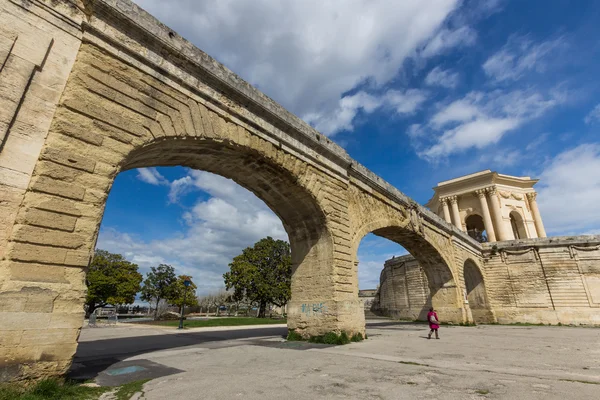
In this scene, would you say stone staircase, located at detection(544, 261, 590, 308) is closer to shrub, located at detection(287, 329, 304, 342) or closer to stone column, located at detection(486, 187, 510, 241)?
stone column, located at detection(486, 187, 510, 241)

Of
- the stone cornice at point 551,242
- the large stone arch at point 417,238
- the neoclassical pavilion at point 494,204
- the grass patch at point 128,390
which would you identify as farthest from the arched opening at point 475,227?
the grass patch at point 128,390

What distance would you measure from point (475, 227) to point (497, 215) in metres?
5.68

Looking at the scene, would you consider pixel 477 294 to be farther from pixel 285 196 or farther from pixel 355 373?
pixel 355 373

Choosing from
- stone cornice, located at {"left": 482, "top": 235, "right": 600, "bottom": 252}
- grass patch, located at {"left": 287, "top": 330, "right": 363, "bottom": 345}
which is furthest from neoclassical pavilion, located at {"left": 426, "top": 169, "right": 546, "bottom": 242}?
grass patch, located at {"left": 287, "top": 330, "right": 363, "bottom": 345}

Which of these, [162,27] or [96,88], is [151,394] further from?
[162,27]

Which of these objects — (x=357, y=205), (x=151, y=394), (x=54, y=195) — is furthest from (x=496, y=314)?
(x=54, y=195)

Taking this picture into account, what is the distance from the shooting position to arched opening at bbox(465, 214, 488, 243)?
31.3 m

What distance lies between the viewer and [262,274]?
27.1 metres

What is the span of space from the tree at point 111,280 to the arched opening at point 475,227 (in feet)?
111

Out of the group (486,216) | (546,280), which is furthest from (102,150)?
(486,216)

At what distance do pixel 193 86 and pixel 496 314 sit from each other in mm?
22996

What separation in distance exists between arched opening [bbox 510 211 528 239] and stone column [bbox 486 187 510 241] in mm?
2988

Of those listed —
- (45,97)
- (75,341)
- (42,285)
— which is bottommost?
(75,341)

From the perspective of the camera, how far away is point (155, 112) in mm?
5488
